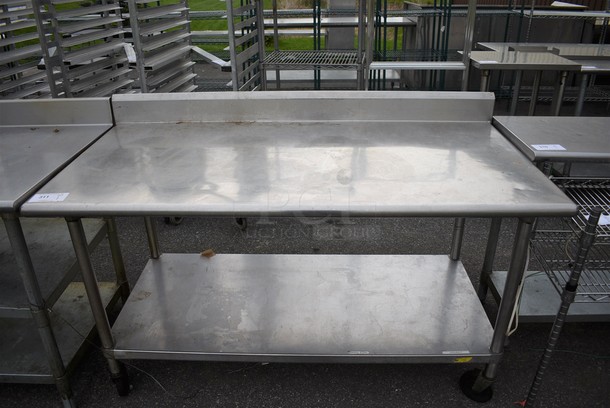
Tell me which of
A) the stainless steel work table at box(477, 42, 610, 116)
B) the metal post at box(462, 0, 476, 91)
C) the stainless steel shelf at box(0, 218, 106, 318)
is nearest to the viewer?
the stainless steel shelf at box(0, 218, 106, 318)

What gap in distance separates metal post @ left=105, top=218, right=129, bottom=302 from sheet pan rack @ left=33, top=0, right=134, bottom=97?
53.0 inches

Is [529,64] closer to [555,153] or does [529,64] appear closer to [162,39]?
[555,153]

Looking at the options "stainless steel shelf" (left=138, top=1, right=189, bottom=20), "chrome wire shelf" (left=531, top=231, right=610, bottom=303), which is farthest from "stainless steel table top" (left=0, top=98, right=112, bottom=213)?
"chrome wire shelf" (left=531, top=231, right=610, bottom=303)

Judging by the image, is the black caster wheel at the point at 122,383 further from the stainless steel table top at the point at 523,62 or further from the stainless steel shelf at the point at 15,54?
the stainless steel table top at the point at 523,62

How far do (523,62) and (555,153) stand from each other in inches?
104

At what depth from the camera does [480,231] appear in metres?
3.42

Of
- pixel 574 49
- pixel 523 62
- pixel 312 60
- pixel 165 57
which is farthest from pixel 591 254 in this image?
pixel 165 57

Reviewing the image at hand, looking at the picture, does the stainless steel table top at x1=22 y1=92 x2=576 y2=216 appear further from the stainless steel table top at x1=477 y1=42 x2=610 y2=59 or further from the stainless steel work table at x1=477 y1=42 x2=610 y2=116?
the stainless steel table top at x1=477 y1=42 x2=610 y2=59

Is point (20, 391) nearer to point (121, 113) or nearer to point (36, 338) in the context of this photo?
point (36, 338)

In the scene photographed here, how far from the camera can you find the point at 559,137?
1.92m

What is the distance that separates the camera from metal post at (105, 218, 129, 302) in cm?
242

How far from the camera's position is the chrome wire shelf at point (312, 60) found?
169 inches

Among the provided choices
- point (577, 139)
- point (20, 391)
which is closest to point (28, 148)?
point (20, 391)

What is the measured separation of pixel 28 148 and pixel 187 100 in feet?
2.32
